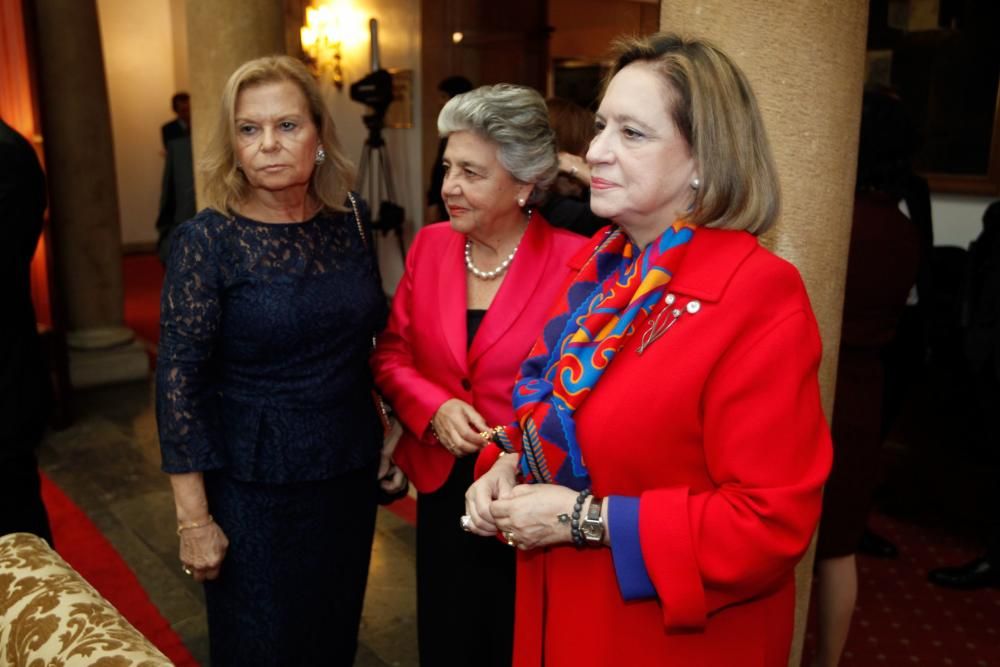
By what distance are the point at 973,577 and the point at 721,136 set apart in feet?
9.85

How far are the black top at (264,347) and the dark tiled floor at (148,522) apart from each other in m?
1.24

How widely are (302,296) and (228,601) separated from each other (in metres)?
0.74

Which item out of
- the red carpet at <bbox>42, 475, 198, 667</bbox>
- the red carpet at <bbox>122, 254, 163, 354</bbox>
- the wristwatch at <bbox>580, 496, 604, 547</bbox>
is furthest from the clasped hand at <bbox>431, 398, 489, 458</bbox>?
the red carpet at <bbox>122, 254, 163, 354</bbox>

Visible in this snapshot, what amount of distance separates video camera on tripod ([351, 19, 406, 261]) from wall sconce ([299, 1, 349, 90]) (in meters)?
0.68

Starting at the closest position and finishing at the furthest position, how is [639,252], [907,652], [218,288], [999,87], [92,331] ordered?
[639,252], [218,288], [907,652], [999,87], [92,331]

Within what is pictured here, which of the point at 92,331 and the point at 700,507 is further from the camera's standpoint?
the point at 92,331

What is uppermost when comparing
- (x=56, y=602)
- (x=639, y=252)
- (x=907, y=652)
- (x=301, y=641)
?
(x=639, y=252)

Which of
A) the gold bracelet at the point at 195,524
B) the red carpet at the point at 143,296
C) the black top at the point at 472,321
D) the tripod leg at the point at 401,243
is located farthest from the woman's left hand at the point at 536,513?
the tripod leg at the point at 401,243

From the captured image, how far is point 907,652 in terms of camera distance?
3.12 m

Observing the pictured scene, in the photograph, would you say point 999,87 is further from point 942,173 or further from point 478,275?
point 478,275

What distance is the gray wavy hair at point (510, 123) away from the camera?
2113 mm

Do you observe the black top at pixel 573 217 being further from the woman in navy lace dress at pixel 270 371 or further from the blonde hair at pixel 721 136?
the blonde hair at pixel 721 136

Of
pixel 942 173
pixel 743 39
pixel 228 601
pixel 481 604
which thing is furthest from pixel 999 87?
pixel 228 601

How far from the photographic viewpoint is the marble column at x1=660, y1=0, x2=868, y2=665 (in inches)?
71.1
